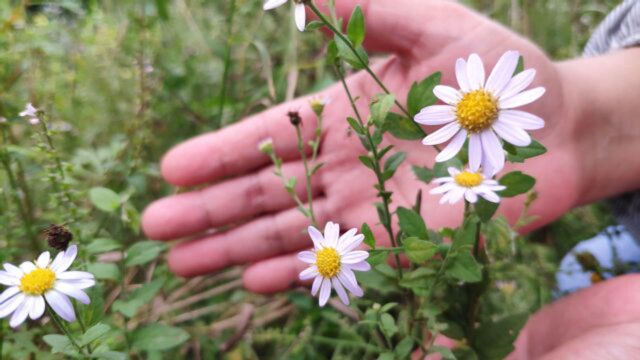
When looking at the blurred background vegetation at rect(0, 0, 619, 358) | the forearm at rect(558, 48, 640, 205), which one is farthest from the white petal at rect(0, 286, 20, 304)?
the forearm at rect(558, 48, 640, 205)

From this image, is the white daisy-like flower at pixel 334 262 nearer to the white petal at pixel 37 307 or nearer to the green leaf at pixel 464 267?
the green leaf at pixel 464 267

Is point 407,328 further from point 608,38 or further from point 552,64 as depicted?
point 608,38

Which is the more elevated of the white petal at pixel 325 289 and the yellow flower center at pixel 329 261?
the yellow flower center at pixel 329 261

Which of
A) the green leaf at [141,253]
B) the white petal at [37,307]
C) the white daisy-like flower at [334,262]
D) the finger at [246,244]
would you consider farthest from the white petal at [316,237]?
the finger at [246,244]

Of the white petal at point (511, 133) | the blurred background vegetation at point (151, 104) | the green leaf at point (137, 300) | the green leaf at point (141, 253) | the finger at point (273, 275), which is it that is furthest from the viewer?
the finger at point (273, 275)

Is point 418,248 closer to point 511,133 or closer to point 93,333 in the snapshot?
point 511,133

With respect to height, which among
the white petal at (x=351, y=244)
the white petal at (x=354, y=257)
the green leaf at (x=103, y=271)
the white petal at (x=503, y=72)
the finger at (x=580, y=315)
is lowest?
the finger at (x=580, y=315)

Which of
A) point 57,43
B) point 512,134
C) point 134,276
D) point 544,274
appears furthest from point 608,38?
point 57,43
